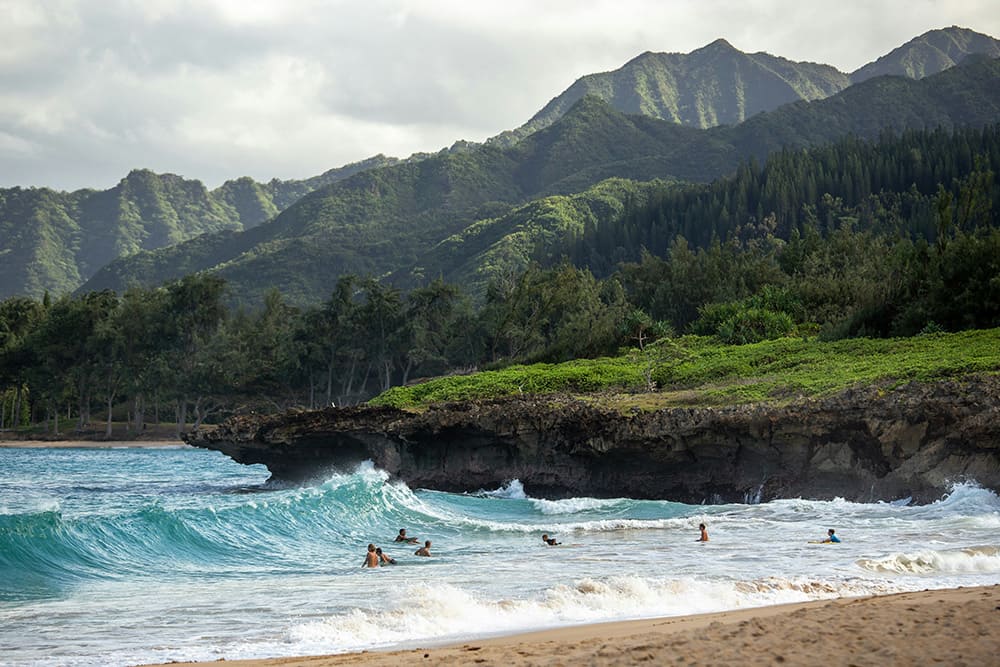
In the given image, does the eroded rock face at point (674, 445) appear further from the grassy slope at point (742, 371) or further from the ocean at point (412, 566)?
the grassy slope at point (742, 371)

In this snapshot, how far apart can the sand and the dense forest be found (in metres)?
29.9

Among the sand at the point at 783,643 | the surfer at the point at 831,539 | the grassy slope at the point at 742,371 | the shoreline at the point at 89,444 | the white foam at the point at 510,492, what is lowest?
the shoreline at the point at 89,444

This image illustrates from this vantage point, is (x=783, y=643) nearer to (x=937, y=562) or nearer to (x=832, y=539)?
(x=937, y=562)

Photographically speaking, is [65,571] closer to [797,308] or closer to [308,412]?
[308,412]

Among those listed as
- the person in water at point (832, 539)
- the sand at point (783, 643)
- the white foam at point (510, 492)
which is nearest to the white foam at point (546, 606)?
the sand at point (783, 643)

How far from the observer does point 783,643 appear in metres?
10.1

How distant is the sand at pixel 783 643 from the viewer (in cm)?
945

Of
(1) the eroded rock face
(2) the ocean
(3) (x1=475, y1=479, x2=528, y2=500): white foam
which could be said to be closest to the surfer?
(2) the ocean

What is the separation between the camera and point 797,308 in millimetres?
53625

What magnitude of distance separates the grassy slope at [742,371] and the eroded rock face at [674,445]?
6.42 feet

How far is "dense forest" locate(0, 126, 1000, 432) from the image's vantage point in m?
46.4

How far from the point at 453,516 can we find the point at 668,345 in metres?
19.7

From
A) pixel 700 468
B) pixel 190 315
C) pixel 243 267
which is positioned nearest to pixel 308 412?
pixel 700 468

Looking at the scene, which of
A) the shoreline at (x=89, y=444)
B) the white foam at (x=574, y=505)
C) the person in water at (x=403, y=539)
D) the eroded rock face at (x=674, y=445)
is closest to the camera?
the person in water at (x=403, y=539)
